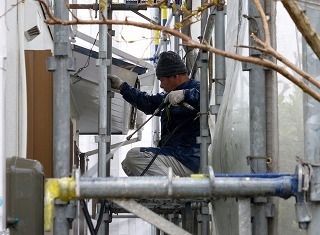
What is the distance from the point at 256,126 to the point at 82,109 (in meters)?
6.71

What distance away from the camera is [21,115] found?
7.00 meters

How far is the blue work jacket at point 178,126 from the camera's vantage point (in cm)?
961

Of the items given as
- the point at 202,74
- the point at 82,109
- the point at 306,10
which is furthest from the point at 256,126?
the point at 82,109

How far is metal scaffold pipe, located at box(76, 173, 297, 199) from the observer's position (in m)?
4.21

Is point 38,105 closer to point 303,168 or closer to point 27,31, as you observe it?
point 27,31

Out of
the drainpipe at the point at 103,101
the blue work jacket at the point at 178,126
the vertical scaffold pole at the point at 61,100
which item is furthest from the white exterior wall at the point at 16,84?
the blue work jacket at the point at 178,126

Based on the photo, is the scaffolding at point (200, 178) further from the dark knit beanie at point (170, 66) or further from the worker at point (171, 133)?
the dark knit beanie at point (170, 66)

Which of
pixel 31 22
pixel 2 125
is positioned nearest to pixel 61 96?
pixel 2 125

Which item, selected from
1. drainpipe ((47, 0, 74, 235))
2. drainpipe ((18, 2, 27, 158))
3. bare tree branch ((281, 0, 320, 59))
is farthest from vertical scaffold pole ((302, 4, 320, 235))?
drainpipe ((18, 2, 27, 158))

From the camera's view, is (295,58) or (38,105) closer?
(295,58)

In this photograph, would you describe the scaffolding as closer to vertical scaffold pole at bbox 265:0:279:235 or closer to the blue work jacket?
vertical scaffold pole at bbox 265:0:279:235

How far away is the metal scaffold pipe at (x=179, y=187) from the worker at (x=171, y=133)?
16.6 ft

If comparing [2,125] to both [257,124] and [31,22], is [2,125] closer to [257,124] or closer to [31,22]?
[257,124]

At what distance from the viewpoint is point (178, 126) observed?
9625 millimetres
